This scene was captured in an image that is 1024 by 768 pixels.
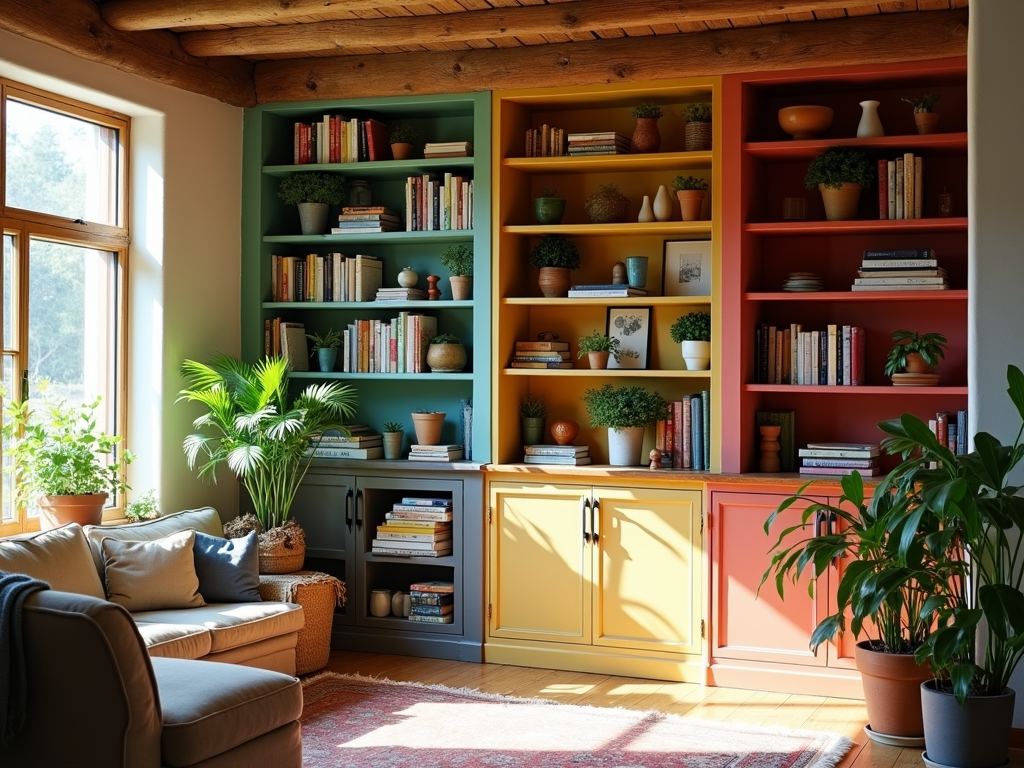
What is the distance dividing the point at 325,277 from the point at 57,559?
227 cm

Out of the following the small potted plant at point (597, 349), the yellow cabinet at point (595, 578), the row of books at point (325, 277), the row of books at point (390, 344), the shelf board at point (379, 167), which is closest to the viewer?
the yellow cabinet at point (595, 578)

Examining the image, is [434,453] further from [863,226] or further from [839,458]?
[863,226]

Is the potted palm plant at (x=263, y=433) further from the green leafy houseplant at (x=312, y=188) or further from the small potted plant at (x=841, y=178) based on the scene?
the small potted plant at (x=841, y=178)

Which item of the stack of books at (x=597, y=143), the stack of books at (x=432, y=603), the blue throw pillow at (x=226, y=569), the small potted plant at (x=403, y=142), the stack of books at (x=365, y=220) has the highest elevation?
the small potted plant at (x=403, y=142)

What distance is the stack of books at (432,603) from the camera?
18.8 feet

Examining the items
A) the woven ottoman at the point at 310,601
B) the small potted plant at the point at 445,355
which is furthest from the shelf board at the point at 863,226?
the woven ottoman at the point at 310,601

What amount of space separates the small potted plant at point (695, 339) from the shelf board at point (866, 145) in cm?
79

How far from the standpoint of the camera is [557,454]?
5645mm

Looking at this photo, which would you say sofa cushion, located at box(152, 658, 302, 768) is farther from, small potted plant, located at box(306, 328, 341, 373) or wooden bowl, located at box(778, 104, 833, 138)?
wooden bowl, located at box(778, 104, 833, 138)

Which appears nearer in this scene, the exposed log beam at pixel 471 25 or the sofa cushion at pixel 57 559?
the sofa cushion at pixel 57 559

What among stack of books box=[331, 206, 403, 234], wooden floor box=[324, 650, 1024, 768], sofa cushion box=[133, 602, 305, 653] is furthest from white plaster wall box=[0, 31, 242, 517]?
wooden floor box=[324, 650, 1024, 768]

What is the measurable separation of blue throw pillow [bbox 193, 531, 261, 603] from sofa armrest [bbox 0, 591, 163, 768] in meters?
1.64

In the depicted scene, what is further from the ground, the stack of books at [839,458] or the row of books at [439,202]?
the row of books at [439,202]

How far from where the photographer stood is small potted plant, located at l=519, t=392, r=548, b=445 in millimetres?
5895
